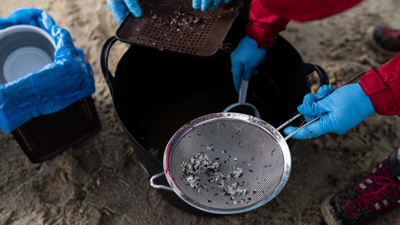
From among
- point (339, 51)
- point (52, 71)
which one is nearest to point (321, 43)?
point (339, 51)

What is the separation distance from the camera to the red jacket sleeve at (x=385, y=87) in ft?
3.57

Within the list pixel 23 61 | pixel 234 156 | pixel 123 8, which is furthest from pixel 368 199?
→ pixel 23 61

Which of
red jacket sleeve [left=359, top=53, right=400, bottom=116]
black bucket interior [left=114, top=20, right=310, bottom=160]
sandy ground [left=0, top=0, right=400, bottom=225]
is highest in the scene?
red jacket sleeve [left=359, top=53, right=400, bottom=116]

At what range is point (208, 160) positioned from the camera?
49.7 inches

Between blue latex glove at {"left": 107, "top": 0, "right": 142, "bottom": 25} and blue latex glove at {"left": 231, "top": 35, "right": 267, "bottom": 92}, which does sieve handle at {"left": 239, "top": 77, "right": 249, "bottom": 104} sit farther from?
blue latex glove at {"left": 107, "top": 0, "right": 142, "bottom": 25}

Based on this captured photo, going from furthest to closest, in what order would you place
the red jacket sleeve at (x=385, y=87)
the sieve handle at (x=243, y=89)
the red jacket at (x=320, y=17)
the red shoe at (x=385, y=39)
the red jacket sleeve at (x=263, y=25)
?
the red shoe at (x=385, y=39) → the sieve handle at (x=243, y=89) → the red jacket sleeve at (x=263, y=25) → the red jacket sleeve at (x=385, y=87) → the red jacket at (x=320, y=17)

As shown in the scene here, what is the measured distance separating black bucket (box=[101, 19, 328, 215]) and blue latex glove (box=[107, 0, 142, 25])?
0.67ft

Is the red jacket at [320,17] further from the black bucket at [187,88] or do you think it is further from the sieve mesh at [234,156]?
the sieve mesh at [234,156]

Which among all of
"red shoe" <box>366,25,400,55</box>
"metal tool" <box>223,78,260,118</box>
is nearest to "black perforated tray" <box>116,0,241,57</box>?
"metal tool" <box>223,78,260,118</box>

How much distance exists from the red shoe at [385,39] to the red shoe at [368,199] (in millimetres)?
1230

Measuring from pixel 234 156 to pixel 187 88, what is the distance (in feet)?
3.07

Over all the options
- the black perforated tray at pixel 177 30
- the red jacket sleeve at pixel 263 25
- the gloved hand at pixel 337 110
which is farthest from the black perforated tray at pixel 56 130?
the gloved hand at pixel 337 110

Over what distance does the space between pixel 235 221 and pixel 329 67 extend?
1.35 m

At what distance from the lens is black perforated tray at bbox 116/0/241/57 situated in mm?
1385
